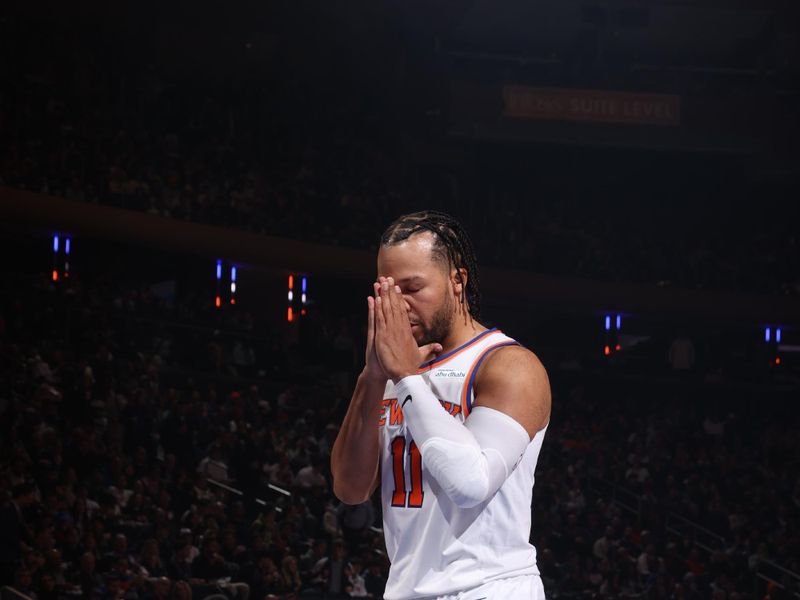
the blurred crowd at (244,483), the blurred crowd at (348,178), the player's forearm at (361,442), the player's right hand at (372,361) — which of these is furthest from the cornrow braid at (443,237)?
the blurred crowd at (348,178)

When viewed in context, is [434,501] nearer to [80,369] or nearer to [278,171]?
[80,369]

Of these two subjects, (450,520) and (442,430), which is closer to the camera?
(442,430)

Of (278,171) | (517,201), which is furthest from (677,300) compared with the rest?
(278,171)

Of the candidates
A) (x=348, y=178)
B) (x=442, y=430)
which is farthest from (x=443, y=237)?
(x=348, y=178)

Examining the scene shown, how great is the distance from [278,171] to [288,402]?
5.32 meters

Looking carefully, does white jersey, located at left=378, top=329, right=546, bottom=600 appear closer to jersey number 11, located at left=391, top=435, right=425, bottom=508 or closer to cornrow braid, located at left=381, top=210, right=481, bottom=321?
jersey number 11, located at left=391, top=435, right=425, bottom=508

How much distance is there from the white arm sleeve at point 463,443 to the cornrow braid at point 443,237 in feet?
1.43

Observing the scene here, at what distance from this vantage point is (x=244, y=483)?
13.1m

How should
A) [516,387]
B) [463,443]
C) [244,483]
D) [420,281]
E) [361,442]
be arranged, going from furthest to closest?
[244,483], [361,442], [420,281], [516,387], [463,443]

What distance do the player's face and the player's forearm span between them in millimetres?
215

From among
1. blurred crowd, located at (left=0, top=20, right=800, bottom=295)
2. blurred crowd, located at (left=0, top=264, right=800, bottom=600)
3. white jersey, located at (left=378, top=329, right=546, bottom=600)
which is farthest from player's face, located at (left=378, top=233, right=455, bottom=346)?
blurred crowd, located at (left=0, top=20, right=800, bottom=295)

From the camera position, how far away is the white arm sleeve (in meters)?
2.71

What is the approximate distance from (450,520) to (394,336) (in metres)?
0.53

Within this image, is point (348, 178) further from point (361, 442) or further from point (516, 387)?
point (516, 387)
